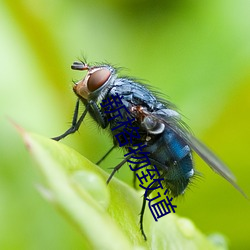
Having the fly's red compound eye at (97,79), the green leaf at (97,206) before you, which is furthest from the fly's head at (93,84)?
the green leaf at (97,206)

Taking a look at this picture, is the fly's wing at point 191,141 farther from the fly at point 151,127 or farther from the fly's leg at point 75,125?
the fly's leg at point 75,125

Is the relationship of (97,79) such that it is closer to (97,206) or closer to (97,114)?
(97,114)

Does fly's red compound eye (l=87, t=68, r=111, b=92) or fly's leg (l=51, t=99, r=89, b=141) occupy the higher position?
fly's red compound eye (l=87, t=68, r=111, b=92)

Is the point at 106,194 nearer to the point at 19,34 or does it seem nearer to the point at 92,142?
the point at 92,142

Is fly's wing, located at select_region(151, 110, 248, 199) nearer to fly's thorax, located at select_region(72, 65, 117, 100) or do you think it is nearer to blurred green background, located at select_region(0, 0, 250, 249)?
fly's thorax, located at select_region(72, 65, 117, 100)

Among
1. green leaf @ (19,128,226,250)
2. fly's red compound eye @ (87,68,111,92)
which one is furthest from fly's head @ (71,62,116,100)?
green leaf @ (19,128,226,250)

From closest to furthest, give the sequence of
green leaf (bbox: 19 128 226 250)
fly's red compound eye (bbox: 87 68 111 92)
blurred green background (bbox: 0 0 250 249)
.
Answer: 1. green leaf (bbox: 19 128 226 250)
2. fly's red compound eye (bbox: 87 68 111 92)
3. blurred green background (bbox: 0 0 250 249)
